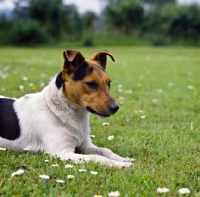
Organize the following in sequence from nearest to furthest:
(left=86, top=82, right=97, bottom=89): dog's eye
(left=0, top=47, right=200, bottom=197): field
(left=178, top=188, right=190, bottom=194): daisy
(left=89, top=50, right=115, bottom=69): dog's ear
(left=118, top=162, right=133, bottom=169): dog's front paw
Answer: (left=178, top=188, right=190, bottom=194): daisy
(left=0, top=47, right=200, bottom=197): field
(left=118, top=162, right=133, bottom=169): dog's front paw
(left=86, top=82, right=97, bottom=89): dog's eye
(left=89, top=50, right=115, bottom=69): dog's ear

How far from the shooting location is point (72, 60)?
4086 mm

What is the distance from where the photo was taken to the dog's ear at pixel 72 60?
4.11m

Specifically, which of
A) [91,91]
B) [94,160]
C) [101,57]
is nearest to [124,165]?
[94,160]

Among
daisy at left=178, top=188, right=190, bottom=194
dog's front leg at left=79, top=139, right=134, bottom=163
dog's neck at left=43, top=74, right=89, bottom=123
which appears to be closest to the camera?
daisy at left=178, top=188, right=190, bottom=194

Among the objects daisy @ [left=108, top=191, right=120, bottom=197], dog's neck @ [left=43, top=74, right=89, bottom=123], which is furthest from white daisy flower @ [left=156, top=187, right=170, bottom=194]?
dog's neck @ [left=43, top=74, right=89, bottom=123]

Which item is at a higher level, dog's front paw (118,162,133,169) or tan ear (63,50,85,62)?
tan ear (63,50,85,62)

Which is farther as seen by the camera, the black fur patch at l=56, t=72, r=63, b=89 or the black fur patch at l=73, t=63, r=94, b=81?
the black fur patch at l=56, t=72, r=63, b=89

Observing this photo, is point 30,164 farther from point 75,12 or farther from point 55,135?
point 75,12

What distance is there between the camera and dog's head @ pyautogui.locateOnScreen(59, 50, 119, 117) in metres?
3.93

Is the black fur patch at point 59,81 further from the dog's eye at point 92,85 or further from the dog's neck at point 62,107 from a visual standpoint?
the dog's eye at point 92,85

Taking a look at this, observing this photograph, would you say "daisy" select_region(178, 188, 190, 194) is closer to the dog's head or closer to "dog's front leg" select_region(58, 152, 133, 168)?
"dog's front leg" select_region(58, 152, 133, 168)

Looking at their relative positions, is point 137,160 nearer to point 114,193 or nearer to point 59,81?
point 114,193

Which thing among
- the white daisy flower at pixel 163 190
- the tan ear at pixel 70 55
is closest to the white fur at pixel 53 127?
the tan ear at pixel 70 55

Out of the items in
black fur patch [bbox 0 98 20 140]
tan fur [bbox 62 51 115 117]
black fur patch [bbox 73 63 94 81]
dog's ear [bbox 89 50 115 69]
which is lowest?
black fur patch [bbox 0 98 20 140]
